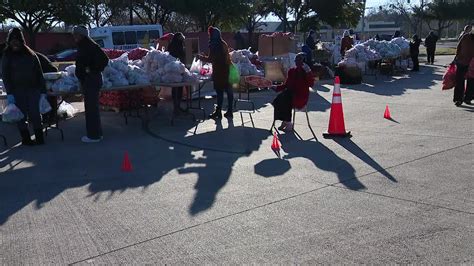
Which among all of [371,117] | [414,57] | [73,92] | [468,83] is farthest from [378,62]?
[73,92]

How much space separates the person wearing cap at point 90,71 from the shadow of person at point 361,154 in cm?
420

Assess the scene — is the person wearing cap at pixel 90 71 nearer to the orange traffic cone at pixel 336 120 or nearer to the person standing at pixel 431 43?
the orange traffic cone at pixel 336 120

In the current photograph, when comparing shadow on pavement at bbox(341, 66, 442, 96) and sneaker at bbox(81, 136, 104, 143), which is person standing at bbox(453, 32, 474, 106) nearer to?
shadow on pavement at bbox(341, 66, 442, 96)

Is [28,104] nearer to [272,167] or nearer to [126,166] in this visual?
[126,166]

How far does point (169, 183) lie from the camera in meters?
6.55

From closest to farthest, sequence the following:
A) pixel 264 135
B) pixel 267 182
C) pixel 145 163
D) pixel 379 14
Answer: pixel 267 182 → pixel 145 163 → pixel 264 135 → pixel 379 14

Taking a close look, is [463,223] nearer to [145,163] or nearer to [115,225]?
[115,225]

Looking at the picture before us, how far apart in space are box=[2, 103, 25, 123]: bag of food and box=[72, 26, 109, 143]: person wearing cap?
1.12 m

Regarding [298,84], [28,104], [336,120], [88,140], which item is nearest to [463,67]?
[298,84]

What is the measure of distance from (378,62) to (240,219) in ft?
61.9

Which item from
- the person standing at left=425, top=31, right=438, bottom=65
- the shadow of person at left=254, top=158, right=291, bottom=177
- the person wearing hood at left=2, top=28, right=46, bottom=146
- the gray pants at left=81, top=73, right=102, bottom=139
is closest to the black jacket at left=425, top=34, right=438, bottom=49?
the person standing at left=425, top=31, right=438, bottom=65

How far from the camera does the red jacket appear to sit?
9.95 meters

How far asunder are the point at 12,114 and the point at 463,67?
33.0 feet

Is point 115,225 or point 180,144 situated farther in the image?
point 180,144
